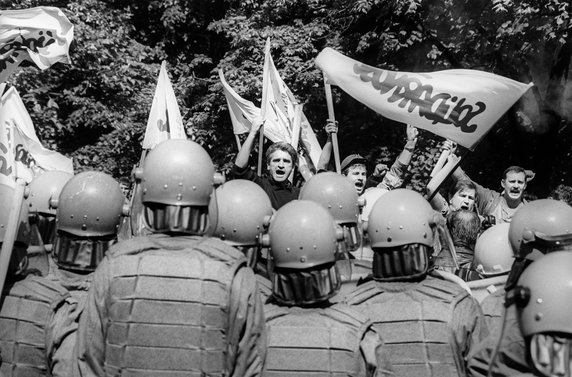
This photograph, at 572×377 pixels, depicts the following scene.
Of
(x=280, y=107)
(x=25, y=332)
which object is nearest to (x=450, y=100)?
(x=280, y=107)

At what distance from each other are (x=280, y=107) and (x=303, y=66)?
7.86 metres

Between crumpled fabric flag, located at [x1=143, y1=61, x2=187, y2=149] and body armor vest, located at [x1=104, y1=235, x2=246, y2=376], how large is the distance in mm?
6852

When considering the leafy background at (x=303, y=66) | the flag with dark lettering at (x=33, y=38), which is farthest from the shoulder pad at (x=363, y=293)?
the leafy background at (x=303, y=66)

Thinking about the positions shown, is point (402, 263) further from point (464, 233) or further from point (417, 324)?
point (464, 233)

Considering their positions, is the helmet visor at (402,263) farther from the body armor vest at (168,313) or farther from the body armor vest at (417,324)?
the body armor vest at (168,313)

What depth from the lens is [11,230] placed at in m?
5.11

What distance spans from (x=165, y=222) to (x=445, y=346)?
5.07 ft

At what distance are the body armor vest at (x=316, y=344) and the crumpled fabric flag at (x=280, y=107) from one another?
630 cm

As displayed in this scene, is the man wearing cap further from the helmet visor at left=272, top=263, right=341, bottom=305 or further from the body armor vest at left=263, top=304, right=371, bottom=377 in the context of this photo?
the body armor vest at left=263, top=304, right=371, bottom=377

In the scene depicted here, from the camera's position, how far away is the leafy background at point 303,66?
650 inches

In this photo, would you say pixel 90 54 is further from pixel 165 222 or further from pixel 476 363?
pixel 476 363

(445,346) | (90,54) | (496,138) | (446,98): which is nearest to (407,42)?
(496,138)

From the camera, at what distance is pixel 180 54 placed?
901 inches

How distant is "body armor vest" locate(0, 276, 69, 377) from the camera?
4.99m
